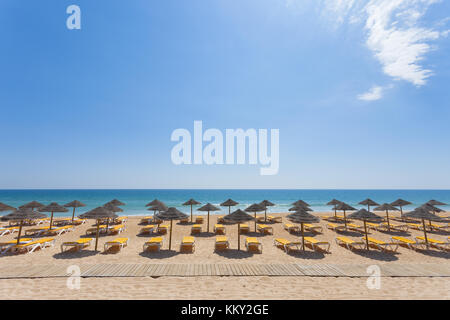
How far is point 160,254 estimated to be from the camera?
8.51 m

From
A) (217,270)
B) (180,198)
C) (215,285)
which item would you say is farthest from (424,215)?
(180,198)

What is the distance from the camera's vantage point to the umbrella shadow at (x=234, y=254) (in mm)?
8359

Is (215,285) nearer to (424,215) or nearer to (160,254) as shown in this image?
(160,254)

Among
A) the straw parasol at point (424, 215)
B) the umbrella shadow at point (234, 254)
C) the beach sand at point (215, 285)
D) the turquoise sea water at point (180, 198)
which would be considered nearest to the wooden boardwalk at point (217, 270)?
the beach sand at point (215, 285)

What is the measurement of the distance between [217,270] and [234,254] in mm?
2362

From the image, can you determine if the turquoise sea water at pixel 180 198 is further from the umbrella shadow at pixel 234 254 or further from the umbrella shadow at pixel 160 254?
the umbrella shadow at pixel 160 254

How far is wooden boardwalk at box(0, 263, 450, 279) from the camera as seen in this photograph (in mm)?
6098

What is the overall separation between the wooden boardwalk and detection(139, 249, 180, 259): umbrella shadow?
1239 millimetres

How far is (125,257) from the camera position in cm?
810

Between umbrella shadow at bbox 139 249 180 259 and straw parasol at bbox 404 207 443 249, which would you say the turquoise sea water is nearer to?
umbrella shadow at bbox 139 249 180 259

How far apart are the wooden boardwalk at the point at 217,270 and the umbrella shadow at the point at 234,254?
1212 mm
